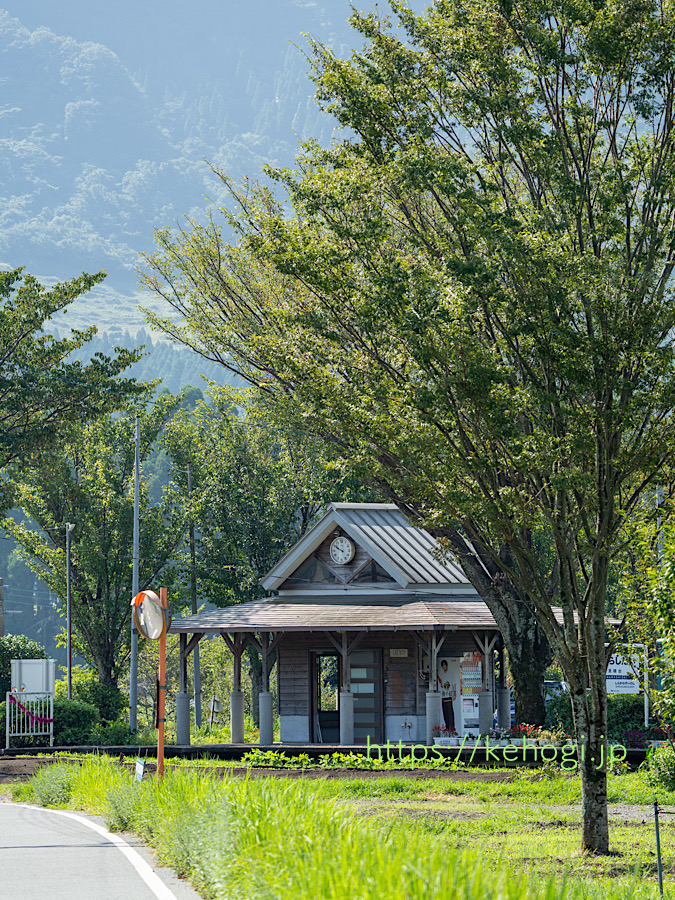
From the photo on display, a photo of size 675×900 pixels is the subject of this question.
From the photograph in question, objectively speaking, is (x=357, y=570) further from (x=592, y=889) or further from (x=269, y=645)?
(x=592, y=889)

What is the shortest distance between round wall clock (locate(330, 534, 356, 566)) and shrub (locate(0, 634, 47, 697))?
10113 millimetres

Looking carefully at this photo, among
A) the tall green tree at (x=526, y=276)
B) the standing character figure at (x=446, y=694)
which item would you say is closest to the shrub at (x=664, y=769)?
the tall green tree at (x=526, y=276)

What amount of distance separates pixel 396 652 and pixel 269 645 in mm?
3366

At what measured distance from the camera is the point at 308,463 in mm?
42969

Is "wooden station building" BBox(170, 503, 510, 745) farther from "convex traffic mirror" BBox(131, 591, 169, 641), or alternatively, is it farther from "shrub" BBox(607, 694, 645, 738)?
"convex traffic mirror" BBox(131, 591, 169, 641)

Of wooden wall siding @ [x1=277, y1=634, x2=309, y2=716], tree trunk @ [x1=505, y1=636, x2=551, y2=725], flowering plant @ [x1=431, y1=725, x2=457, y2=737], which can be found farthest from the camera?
wooden wall siding @ [x1=277, y1=634, x2=309, y2=716]

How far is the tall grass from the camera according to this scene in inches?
206

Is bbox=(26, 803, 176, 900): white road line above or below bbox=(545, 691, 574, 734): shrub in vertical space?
above

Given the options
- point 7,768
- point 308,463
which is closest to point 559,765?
point 7,768

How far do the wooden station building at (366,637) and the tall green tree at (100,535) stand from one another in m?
13.4

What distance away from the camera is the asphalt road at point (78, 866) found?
7.99 metres

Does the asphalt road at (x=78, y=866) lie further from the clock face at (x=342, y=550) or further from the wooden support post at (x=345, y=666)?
the clock face at (x=342, y=550)

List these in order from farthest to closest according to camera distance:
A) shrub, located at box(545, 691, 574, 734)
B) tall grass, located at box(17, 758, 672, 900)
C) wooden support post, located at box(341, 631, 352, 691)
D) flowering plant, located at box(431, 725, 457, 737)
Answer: wooden support post, located at box(341, 631, 352, 691) < flowering plant, located at box(431, 725, 457, 737) < shrub, located at box(545, 691, 574, 734) < tall grass, located at box(17, 758, 672, 900)

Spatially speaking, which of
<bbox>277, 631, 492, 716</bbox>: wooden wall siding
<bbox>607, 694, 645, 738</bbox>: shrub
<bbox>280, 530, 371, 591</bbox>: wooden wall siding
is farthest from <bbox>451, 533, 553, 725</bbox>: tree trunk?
<bbox>280, 530, 371, 591</bbox>: wooden wall siding
